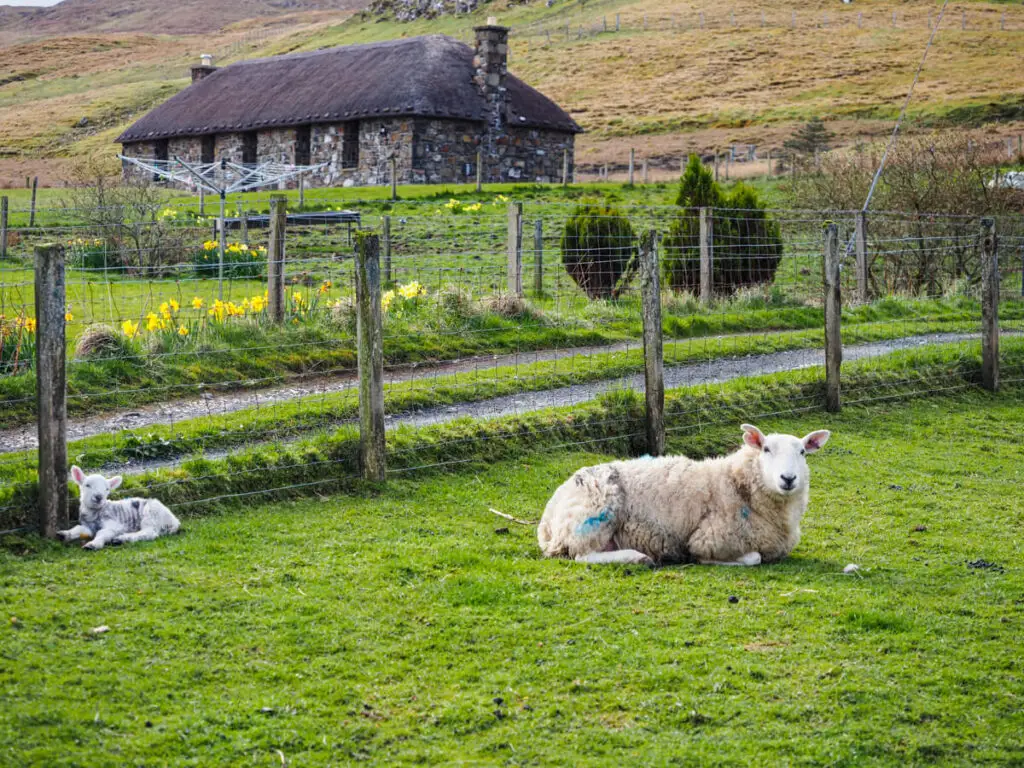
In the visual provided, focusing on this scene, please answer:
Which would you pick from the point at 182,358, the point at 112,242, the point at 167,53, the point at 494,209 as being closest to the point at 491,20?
the point at 494,209

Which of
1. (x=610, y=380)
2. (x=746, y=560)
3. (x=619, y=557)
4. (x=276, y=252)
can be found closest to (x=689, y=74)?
(x=276, y=252)

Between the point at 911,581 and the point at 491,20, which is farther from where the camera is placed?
the point at 491,20

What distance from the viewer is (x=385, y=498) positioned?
9438 mm

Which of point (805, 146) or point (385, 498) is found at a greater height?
point (805, 146)

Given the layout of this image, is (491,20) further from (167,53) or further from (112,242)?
(167,53)

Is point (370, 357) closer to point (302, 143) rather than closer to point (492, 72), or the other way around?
point (492, 72)

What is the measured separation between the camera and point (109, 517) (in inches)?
310

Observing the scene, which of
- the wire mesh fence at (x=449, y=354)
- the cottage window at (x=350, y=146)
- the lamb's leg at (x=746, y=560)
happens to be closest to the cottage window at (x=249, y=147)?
the cottage window at (x=350, y=146)

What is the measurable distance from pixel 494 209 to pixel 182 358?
74.3ft

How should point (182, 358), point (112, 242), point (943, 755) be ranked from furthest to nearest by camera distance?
point (112, 242)
point (182, 358)
point (943, 755)

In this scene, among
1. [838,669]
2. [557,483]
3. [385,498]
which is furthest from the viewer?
[557,483]

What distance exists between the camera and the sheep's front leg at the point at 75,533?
7.71 meters

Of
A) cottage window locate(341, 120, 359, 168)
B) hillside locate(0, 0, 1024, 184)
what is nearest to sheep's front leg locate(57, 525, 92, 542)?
cottage window locate(341, 120, 359, 168)

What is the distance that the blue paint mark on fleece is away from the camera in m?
8.01
